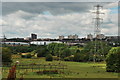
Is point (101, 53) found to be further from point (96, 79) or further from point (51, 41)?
point (96, 79)

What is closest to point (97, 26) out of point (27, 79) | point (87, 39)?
point (27, 79)

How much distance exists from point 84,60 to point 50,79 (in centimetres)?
1478

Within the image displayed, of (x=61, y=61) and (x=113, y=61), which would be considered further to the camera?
(x=61, y=61)

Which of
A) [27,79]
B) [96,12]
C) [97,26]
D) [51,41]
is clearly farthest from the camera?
[51,41]

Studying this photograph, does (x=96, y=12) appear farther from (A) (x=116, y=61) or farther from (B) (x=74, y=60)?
(A) (x=116, y=61)

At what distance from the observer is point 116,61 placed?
52.6 ft

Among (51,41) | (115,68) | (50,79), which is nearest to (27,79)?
(50,79)

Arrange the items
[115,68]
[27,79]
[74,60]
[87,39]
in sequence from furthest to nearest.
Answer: [87,39] < [74,60] < [115,68] < [27,79]

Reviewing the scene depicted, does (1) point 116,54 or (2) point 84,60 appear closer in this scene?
(1) point 116,54

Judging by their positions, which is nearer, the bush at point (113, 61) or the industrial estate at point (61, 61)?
the industrial estate at point (61, 61)

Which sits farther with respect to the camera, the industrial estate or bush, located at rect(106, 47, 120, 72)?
bush, located at rect(106, 47, 120, 72)

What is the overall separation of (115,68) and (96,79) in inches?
208

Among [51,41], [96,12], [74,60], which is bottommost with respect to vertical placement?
[74,60]

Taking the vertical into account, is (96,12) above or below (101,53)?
above
